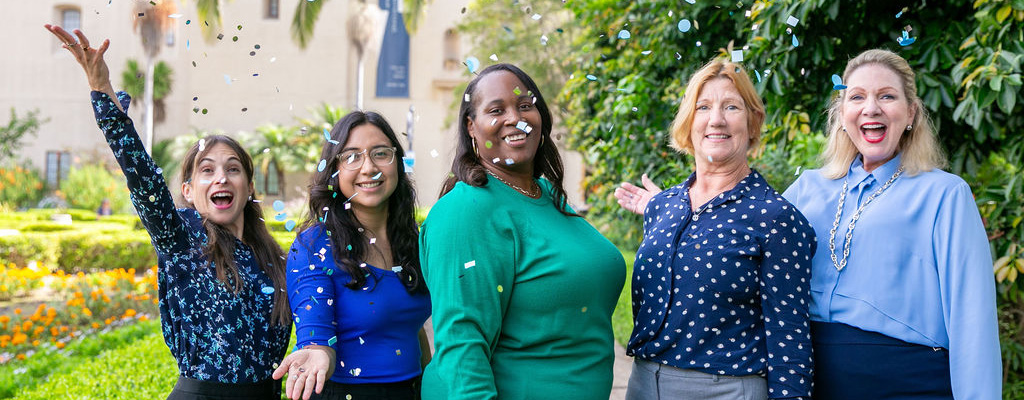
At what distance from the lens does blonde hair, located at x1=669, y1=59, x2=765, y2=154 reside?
2.30 meters

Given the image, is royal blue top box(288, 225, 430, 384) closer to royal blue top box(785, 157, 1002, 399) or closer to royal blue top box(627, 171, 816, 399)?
royal blue top box(627, 171, 816, 399)

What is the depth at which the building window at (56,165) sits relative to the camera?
1069 inches

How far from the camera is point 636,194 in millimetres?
2977

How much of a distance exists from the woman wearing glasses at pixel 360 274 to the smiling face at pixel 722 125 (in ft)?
3.08

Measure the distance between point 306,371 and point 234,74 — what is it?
26148 millimetres

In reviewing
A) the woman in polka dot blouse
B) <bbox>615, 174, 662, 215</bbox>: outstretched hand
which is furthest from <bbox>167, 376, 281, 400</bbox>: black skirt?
<bbox>615, 174, 662, 215</bbox>: outstretched hand

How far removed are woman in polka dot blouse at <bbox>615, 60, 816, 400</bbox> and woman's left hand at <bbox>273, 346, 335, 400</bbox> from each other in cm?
86

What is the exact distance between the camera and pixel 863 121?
2.37 metres

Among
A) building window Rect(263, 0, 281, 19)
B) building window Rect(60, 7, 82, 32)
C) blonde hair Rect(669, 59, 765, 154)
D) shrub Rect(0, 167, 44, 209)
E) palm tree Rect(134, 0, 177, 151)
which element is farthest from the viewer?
building window Rect(60, 7, 82, 32)

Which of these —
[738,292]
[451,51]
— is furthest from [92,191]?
[738,292]

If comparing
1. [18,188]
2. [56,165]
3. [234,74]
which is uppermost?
[234,74]

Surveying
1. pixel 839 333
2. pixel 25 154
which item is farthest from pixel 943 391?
pixel 25 154

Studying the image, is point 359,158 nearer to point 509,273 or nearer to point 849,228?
point 509,273

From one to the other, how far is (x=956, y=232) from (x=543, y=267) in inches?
42.5
